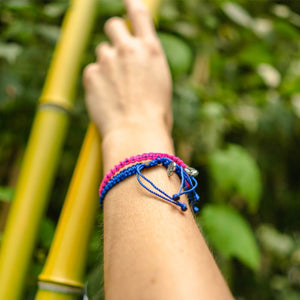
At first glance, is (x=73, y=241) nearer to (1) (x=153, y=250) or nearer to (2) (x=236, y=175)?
(1) (x=153, y=250)

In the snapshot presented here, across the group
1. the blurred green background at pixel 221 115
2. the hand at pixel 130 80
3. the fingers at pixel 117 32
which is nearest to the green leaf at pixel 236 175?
the blurred green background at pixel 221 115

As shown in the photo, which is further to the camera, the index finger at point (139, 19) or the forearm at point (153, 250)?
the index finger at point (139, 19)

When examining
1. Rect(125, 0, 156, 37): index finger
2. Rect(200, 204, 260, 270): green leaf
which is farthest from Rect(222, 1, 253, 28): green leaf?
Rect(200, 204, 260, 270): green leaf

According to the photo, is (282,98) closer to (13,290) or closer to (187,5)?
(187,5)

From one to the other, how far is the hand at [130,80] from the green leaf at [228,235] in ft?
0.78

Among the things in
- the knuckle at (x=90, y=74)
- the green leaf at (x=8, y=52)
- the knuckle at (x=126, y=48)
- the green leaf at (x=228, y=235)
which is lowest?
the green leaf at (x=228, y=235)

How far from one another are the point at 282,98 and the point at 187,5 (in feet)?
1.09

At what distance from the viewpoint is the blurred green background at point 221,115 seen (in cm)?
64

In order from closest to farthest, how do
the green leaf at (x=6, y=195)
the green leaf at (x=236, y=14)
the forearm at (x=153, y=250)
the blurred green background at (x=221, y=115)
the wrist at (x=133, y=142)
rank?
the forearm at (x=153, y=250) → the wrist at (x=133, y=142) → the green leaf at (x=6, y=195) → the blurred green background at (x=221, y=115) → the green leaf at (x=236, y=14)

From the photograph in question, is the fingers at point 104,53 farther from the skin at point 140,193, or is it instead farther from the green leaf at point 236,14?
the green leaf at point 236,14

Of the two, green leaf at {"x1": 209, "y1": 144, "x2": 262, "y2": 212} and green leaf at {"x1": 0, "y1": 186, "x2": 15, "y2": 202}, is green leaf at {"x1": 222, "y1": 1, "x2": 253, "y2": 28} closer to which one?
green leaf at {"x1": 209, "y1": 144, "x2": 262, "y2": 212}

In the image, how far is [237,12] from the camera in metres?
0.80

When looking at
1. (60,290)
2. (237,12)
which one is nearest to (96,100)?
(60,290)

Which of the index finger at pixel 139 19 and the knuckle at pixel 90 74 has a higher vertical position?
the index finger at pixel 139 19
